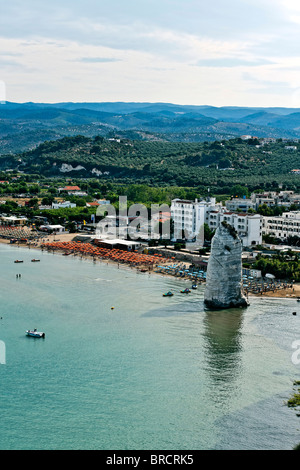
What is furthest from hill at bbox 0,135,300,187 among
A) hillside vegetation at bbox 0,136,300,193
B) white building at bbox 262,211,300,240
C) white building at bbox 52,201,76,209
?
white building at bbox 262,211,300,240

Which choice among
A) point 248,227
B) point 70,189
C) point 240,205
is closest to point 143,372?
point 248,227

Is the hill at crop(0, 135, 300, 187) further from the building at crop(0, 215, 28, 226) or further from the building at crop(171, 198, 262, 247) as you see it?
the building at crop(171, 198, 262, 247)

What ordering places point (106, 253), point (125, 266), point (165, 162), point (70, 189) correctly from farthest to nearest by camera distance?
point (165, 162) → point (70, 189) → point (106, 253) → point (125, 266)

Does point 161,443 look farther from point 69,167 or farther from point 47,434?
point 69,167

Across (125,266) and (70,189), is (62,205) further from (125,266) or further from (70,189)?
(125,266)

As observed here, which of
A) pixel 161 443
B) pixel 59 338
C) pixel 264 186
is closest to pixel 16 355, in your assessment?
pixel 59 338

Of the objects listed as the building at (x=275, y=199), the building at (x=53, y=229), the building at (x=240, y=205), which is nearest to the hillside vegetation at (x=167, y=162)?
the building at (x=275, y=199)

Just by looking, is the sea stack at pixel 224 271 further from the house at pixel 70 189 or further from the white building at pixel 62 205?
the house at pixel 70 189
